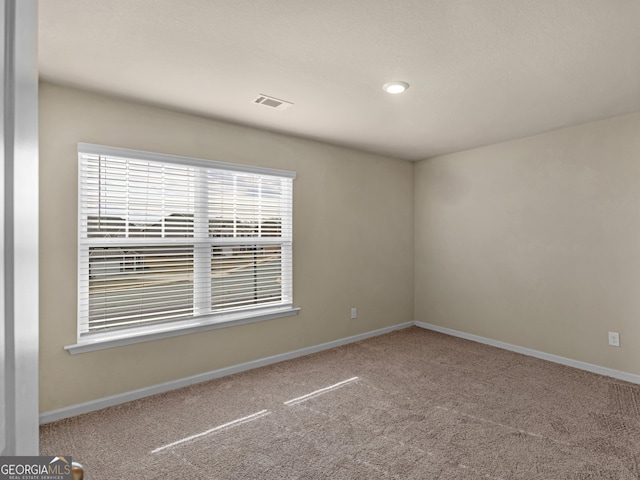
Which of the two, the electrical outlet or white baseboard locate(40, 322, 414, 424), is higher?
the electrical outlet

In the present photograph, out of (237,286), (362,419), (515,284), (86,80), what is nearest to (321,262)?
(237,286)

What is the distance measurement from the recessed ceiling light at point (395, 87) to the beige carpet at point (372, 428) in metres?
2.41

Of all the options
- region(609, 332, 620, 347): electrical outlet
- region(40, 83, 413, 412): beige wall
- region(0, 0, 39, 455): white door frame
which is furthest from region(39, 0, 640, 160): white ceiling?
region(609, 332, 620, 347): electrical outlet

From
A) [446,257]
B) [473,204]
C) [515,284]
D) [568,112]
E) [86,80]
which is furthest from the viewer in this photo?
[446,257]

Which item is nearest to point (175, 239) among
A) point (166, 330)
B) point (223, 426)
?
point (166, 330)

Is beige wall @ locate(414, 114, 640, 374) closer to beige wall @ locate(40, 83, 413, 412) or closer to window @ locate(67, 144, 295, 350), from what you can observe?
beige wall @ locate(40, 83, 413, 412)

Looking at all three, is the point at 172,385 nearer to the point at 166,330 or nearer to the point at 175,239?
the point at 166,330

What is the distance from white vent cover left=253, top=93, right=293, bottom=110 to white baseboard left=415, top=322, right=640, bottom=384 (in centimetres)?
351

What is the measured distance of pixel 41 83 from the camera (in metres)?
2.47

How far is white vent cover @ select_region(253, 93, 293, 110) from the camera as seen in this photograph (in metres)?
2.79

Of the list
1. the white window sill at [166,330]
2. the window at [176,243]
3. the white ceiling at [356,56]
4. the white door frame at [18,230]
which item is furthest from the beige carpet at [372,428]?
the white ceiling at [356,56]

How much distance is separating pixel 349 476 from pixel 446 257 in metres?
3.34

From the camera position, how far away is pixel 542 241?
3791mm

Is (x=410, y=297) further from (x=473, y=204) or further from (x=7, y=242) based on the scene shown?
(x=7, y=242)
